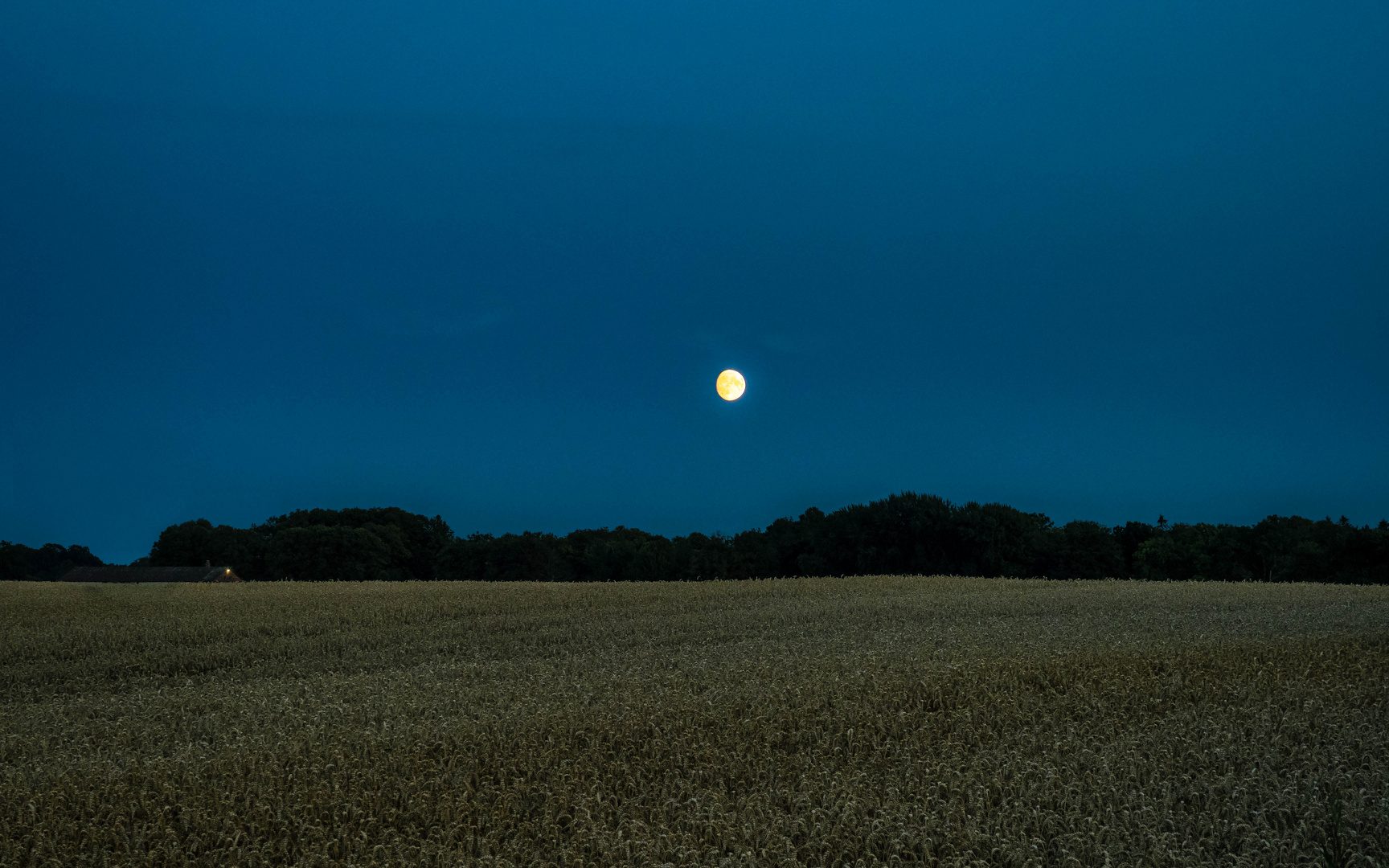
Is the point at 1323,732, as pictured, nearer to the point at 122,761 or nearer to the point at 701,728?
the point at 701,728

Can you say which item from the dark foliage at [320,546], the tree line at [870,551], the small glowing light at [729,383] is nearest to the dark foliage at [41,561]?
the tree line at [870,551]

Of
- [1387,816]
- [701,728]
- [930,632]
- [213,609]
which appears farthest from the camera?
[213,609]

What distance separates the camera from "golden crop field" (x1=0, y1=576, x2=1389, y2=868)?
5230mm

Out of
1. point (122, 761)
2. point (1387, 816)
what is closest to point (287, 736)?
point (122, 761)

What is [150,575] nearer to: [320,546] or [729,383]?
[320,546]

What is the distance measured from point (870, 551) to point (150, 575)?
2295 inches

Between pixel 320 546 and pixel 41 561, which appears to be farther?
pixel 41 561

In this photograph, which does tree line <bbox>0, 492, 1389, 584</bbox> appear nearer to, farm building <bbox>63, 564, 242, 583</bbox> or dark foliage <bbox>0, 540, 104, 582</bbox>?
dark foliage <bbox>0, 540, 104, 582</bbox>

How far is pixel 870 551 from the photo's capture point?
198 ft

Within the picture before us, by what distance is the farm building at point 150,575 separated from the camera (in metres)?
63.6

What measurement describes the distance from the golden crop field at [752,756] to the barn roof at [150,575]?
5939cm

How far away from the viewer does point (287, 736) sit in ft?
25.0

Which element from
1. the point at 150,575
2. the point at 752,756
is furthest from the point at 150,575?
the point at 752,756

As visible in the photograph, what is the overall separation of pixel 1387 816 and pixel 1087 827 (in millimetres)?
1874
